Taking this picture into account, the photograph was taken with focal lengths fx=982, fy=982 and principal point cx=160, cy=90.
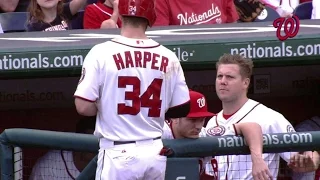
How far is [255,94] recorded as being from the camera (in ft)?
22.1

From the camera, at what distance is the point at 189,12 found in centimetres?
696

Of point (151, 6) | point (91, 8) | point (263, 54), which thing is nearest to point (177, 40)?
point (263, 54)

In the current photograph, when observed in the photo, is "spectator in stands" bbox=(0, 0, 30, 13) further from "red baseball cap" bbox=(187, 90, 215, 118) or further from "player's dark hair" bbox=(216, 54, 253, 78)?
"red baseball cap" bbox=(187, 90, 215, 118)

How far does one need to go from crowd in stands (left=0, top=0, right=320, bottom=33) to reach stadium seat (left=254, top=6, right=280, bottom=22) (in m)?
0.27

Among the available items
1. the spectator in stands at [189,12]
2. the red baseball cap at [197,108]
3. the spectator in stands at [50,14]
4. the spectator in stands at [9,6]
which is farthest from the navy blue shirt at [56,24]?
the red baseball cap at [197,108]

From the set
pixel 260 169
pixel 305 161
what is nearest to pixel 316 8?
pixel 305 161

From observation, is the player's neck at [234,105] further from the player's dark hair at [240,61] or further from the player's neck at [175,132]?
the player's neck at [175,132]

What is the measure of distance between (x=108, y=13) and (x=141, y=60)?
110 inches

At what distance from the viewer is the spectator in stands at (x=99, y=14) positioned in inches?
278

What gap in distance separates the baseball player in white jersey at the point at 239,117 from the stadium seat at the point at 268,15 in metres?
2.32

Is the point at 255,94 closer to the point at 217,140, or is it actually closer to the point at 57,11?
the point at 57,11

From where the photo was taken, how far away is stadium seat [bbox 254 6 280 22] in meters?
7.65

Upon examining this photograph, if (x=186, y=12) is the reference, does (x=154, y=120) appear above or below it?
below

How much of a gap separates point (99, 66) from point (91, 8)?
2.77 metres
